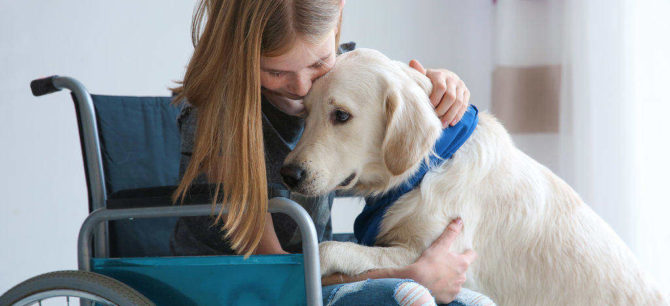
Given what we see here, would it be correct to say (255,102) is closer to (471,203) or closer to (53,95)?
(471,203)

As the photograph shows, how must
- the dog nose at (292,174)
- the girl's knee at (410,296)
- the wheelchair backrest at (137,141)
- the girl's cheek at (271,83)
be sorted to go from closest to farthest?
the girl's knee at (410,296), the dog nose at (292,174), the girl's cheek at (271,83), the wheelchair backrest at (137,141)

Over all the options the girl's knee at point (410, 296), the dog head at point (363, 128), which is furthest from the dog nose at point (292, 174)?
the girl's knee at point (410, 296)

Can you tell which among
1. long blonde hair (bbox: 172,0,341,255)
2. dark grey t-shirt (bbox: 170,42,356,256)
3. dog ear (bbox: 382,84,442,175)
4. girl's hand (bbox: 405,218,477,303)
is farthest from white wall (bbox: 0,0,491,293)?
girl's hand (bbox: 405,218,477,303)

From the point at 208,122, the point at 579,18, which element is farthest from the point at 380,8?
the point at 208,122

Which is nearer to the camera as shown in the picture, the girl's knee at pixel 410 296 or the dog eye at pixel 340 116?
the girl's knee at pixel 410 296

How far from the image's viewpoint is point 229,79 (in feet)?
4.09

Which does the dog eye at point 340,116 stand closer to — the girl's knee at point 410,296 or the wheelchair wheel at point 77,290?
the girl's knee at point 410,296

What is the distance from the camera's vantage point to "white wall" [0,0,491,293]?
2.41 metres

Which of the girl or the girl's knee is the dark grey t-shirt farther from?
the girl's knee

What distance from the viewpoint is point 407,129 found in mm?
1284

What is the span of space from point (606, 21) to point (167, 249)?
1.94 m

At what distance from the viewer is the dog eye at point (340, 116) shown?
52.6 inches

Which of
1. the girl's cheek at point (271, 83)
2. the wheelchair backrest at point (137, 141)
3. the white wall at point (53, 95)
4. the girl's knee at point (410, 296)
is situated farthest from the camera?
the white wall at point (53, 95)

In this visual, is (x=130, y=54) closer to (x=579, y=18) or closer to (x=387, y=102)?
Result: (x=387, y=102)
